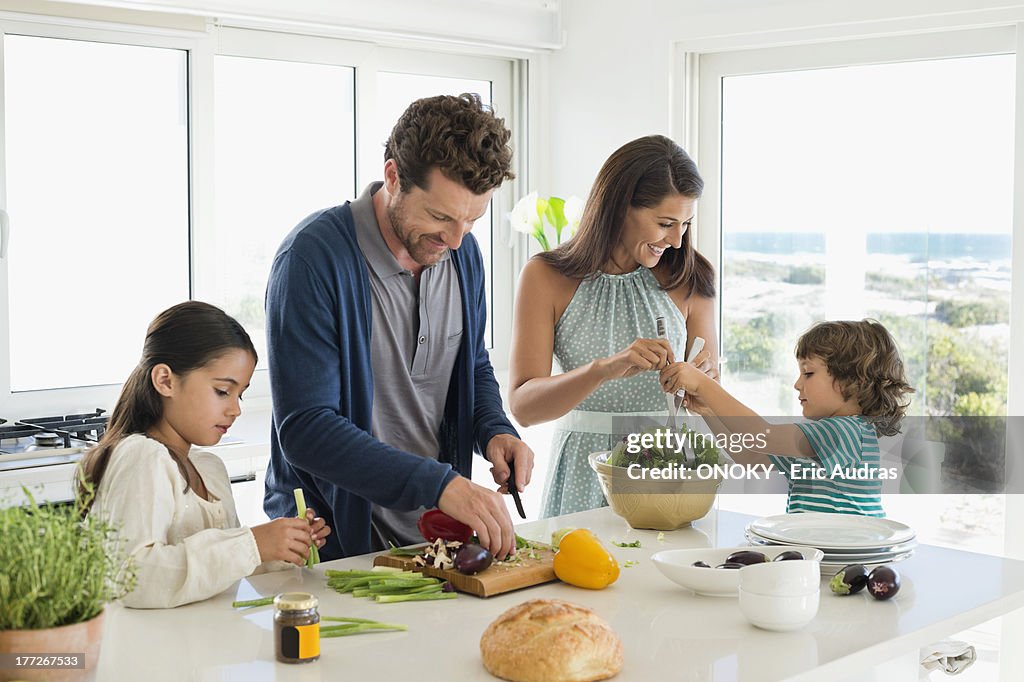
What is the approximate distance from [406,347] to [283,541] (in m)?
0.50

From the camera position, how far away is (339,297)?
1.88 meters

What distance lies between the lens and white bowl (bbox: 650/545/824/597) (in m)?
1.61

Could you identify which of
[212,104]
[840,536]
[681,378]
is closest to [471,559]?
[840,536]

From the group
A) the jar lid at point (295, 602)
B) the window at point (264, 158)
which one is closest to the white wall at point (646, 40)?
the window at point (264, 158)

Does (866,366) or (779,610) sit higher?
(866,366)

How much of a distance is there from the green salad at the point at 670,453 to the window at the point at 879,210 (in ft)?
5.39

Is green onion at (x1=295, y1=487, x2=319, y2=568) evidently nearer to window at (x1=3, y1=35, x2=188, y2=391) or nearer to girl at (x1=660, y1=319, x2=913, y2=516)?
girl at (x1=660, y1=319, x2=913, y2=516)

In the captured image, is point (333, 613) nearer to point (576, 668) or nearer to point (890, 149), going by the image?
point (576, 668)

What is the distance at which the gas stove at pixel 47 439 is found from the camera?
2.73 m

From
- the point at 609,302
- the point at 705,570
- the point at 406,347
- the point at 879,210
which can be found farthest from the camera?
the point at 879,210

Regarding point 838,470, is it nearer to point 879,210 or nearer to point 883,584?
point 883,584

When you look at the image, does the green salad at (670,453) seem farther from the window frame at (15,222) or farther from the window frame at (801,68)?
the window frame at (15,222)

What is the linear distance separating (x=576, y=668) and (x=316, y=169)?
283 cm

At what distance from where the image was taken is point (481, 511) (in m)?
1.68
